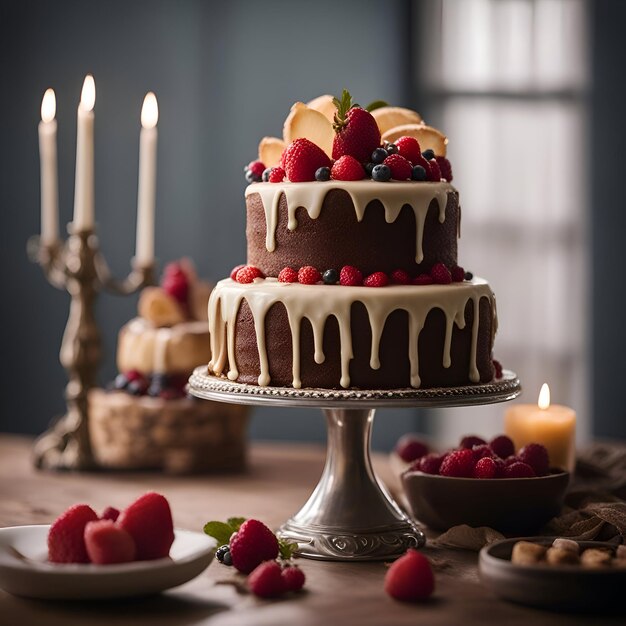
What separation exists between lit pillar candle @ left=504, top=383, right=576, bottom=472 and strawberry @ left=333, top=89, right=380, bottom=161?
722mm

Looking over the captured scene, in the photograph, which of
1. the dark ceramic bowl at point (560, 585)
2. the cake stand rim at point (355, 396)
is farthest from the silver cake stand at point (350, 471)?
the dark ceramic bowl at point (560, 585)

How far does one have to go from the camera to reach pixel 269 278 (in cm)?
205

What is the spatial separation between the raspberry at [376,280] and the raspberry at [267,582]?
1.74ft

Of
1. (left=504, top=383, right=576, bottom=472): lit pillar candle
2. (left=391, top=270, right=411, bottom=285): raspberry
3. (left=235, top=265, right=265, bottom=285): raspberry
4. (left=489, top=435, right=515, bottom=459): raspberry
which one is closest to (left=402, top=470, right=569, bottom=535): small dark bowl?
(left=489, top=435, right=515, bottom=459): raspberry

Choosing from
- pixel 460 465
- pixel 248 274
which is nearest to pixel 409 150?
pixel 248 274

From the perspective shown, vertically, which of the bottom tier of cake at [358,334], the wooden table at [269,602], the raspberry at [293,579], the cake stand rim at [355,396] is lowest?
the wooden table at [269,602]

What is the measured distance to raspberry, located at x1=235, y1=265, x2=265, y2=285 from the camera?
204cm

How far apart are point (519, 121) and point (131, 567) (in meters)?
3.81

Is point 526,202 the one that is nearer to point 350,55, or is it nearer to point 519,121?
point 519,121

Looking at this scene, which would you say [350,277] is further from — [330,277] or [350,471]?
[350,471]

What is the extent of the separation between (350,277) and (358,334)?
0.10m

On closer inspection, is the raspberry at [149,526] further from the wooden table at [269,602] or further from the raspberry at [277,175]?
the raspberry at [277,175]

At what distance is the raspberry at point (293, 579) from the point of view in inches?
65.6

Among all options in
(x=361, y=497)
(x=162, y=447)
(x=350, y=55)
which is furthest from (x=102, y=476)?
(x=350, y=55)
